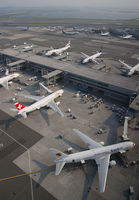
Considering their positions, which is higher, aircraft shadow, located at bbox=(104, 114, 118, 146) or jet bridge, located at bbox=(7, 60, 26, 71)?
jet bridge, located at bbox=(7, 60, 26, 71)

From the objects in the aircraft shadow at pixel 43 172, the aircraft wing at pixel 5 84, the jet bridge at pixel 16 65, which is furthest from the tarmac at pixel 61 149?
the jet bridge at pixel 16 65

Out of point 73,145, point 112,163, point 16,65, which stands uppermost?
point 16,65

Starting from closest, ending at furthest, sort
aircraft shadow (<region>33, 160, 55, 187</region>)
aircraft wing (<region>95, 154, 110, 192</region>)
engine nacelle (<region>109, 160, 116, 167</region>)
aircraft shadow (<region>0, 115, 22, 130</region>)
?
aircraft wing (<region>95, 154, 110, 192</region>), aircraft shadow (<region>33, 160, 55, 187</region>), engine nacelle (<region>109, 160, 116, 167</region>), aircraft shadow (<region>0, 115, 22, 130</region>)

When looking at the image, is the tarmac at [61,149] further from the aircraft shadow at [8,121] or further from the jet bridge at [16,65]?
the jet bridge at [16,65]

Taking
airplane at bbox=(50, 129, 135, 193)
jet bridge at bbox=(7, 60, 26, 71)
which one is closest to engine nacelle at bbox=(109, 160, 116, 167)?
airplane at bbox=(50, 129, 135, 193)

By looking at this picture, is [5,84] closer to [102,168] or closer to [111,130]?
[111,130]

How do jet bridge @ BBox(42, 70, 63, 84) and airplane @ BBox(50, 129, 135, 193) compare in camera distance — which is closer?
airplane @ BBox(50, 129, 135, 193)

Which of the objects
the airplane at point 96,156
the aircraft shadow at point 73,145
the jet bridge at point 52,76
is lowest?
the aircraft shadow at point 73,145

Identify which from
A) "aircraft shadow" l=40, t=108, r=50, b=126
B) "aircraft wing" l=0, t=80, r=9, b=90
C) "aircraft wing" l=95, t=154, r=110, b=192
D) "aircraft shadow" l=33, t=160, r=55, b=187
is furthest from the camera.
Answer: "aircraft wing" l=0, t=80, r=9, b=90

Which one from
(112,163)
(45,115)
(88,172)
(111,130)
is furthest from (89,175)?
(45,115)

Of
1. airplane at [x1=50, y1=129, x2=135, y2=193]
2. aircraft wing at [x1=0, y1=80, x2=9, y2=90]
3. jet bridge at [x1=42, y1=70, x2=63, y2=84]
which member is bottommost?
airplane at [x1=50, y1=129, x2=135, y2=193]

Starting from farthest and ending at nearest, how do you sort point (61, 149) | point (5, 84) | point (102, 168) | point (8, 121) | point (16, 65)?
point (16, 65) < point (5, 84) < point (8, 121) < point (61, 149) < point (102, 168)

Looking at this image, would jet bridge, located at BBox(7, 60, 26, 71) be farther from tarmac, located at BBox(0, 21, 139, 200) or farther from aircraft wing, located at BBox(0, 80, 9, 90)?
tarmac, located at BBox(0, 21, 139, 200)

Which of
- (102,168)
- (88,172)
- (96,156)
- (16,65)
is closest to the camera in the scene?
(102,168)
